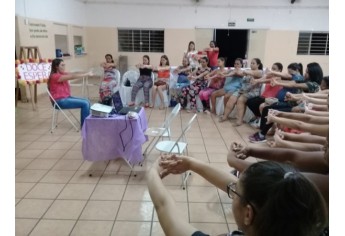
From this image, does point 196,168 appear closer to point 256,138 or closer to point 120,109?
point 120,109

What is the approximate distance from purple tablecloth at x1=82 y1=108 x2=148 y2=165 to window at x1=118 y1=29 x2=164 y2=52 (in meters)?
7.33

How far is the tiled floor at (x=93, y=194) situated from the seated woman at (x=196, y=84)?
70.0 inches

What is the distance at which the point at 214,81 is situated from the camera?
5395mm

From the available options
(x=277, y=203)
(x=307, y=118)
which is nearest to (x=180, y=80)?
(x=307, y=118)

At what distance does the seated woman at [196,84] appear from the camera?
554 cm

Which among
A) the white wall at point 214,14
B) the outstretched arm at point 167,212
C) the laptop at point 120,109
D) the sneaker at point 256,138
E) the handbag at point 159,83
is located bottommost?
the sneaker at point 256,138

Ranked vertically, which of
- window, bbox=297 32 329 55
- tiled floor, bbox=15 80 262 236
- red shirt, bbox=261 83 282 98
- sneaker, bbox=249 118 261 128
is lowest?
tiled floor, bbox=15 80 262 236

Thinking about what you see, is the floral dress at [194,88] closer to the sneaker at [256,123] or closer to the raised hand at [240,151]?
the sneaker at [256,123]

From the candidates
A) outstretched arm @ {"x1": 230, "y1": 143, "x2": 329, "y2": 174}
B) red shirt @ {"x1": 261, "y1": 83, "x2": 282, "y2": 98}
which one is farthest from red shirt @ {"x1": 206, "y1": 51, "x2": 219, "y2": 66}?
outstretched arm @ {"x1": 230, "y1": 143, "x2": 329, "y2": 174}

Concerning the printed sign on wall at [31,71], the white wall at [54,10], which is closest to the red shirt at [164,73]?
the printed sign on wall at [31,71]

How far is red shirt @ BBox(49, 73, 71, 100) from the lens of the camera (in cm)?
405

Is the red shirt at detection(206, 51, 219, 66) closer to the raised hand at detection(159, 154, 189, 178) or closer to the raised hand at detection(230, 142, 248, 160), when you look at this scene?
the raised hand at detection(230, 142, 248, 160)

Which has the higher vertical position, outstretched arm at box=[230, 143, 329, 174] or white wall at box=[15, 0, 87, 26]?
white wall at box=[15, 0, 87, 26]

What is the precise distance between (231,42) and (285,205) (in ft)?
33.5
